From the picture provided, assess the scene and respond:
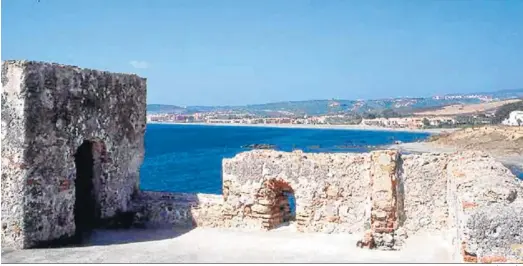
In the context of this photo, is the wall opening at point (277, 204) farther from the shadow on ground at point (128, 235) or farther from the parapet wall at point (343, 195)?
the shadow on ground at point (128, 235)

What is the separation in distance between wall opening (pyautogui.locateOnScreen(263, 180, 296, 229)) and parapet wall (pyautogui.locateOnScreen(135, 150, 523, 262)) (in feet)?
0.07

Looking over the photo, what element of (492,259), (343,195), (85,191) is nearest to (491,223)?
(492,259)

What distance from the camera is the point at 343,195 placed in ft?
37.6

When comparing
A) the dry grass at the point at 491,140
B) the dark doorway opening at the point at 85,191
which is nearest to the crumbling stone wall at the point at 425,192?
the dark doorway opening at the point at 85,191

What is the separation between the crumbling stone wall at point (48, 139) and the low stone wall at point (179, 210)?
1.04 meters

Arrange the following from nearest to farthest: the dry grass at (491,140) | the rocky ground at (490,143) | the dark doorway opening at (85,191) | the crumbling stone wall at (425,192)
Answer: the crumbling stone wall at (425,192), the dark doorway opening at (85,191), the rocky ground at (490,143), the dry grass at (491,140)

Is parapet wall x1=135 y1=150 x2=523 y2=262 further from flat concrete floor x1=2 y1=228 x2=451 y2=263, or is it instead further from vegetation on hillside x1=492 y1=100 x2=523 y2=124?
vegetation on hillside x1=492 y1=100 x2=523 y2=124

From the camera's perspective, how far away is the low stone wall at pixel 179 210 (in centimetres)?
1267

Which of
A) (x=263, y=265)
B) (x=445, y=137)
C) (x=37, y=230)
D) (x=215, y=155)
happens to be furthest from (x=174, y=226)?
(x=445, y=137)

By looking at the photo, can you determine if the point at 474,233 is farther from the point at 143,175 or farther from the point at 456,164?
the point at 143,175

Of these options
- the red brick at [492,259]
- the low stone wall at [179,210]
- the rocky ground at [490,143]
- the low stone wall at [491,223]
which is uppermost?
the low stone wall at [491,223]

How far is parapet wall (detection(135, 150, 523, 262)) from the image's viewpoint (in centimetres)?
1059

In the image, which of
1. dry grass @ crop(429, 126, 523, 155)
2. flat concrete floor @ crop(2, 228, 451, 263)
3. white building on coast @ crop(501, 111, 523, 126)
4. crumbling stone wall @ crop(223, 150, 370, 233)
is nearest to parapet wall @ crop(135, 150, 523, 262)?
crumbling stone wall @ crop(223, 150, 370, 233)

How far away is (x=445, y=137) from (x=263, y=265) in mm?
75862
